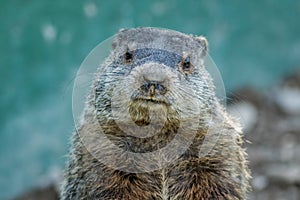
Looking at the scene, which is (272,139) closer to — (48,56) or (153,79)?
(48,56)

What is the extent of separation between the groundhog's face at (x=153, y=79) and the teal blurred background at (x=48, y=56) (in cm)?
173

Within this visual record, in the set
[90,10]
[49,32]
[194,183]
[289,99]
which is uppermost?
[289,99]

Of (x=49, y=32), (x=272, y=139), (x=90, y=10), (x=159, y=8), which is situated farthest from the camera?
(x=272, y=139)

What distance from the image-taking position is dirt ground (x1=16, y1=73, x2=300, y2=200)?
24.6ft

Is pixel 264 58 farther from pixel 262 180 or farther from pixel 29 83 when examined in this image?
pixel 29 83

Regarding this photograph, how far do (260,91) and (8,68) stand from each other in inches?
114

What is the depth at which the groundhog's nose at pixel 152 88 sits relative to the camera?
4.81 m

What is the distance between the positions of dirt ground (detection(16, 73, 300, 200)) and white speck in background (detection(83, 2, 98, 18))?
1.40 meters

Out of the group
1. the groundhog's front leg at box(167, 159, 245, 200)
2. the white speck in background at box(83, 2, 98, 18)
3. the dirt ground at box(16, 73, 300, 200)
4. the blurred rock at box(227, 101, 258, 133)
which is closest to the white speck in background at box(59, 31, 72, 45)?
the white speck in background at box(83, 2, 98, 18)

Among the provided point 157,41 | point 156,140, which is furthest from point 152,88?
point 157,41

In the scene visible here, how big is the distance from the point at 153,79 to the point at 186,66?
569mm

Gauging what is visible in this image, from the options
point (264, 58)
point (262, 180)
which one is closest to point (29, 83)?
point (262, 180)

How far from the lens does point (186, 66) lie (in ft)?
17.6

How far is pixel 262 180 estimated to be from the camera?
7621mm
